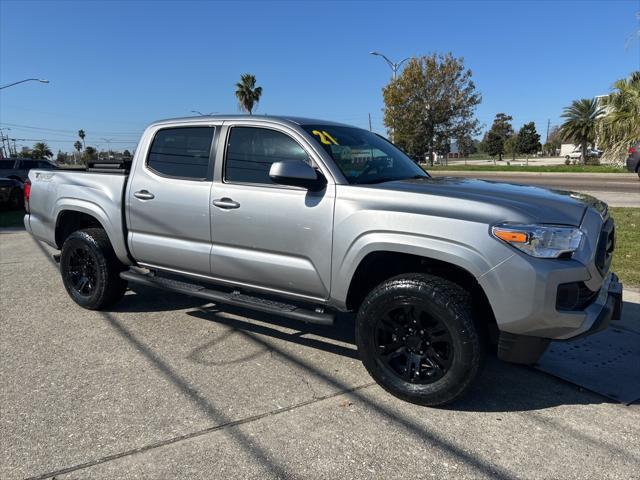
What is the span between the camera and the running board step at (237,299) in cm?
361

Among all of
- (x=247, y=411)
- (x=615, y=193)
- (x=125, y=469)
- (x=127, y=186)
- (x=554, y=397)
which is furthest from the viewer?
(x=615, y=193)

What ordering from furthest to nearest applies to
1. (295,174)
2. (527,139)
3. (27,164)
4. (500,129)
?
1. (500,129)
2. (527,139)
3. (27,164)
4. (295,174)

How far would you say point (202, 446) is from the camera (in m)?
2.78

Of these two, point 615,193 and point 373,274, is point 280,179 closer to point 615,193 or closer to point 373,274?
point 373,274

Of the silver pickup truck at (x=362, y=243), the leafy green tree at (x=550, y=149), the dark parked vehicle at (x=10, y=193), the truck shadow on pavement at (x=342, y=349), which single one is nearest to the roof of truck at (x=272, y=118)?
the silver pickup truck at (x=362, y=243)

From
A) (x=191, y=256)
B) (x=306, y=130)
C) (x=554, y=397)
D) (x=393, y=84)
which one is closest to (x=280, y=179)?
(x=306, y=130)

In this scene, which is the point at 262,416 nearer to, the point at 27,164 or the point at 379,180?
the point at 379,180

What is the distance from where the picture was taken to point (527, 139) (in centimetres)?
7456

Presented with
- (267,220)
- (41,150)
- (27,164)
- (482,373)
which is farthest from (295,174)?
(41,150)

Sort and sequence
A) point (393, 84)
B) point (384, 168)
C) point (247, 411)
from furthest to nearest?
point (393, 84) < point (384, 168) < point (247, 411)

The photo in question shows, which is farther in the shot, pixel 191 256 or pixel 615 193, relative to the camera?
pixel 615 193

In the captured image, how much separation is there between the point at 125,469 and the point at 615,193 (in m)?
17.1

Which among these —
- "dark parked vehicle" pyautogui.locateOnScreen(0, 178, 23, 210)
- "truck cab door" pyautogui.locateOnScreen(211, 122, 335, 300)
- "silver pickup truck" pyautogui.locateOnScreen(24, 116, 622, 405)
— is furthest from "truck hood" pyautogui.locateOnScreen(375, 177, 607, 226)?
"dark parked vehicle" pyautogui.locateOnScreen(0, 178, 23, 210)

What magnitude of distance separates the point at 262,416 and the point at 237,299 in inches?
44.6
